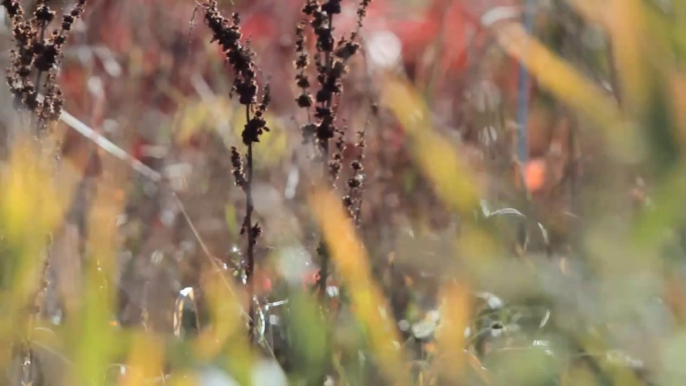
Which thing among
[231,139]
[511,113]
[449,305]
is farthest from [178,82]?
[449,305]

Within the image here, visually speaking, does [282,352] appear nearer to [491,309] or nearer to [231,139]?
[491,309]

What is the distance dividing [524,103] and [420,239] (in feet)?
1.59

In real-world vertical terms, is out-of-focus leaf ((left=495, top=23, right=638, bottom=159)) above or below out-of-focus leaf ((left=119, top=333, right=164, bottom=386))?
below

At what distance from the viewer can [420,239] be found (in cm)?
37

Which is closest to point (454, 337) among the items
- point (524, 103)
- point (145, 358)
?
point (145, 358)

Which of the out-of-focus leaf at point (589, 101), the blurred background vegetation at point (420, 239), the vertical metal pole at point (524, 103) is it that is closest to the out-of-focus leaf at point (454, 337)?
the blurred background vegetation at point (420, 239)

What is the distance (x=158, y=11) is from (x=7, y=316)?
87 cm

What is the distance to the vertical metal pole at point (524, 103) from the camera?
2.52ft

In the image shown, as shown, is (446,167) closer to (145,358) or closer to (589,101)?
(589,101)

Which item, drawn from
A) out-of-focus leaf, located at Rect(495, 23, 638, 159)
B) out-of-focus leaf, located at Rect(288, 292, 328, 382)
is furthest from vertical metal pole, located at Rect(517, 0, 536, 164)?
out-of-focus leaf, located at Rect(288, 292, 328, 382)

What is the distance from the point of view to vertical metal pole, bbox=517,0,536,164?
77cm

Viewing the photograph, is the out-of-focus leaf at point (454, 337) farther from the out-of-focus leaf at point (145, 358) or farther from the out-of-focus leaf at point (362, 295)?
the out-of-focus leaf at point (145, 358)

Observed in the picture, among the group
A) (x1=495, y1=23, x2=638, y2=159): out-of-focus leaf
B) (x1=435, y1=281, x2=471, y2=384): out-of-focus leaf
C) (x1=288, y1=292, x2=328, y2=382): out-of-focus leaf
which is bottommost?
(x1=435, y1=281, x2=471, y2=384): out-of-focus leaf

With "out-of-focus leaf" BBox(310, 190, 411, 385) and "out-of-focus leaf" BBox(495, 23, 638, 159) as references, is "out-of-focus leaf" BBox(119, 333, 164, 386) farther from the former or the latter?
"out-of-focus leaf" BBox(495, 23, 638, 159)
